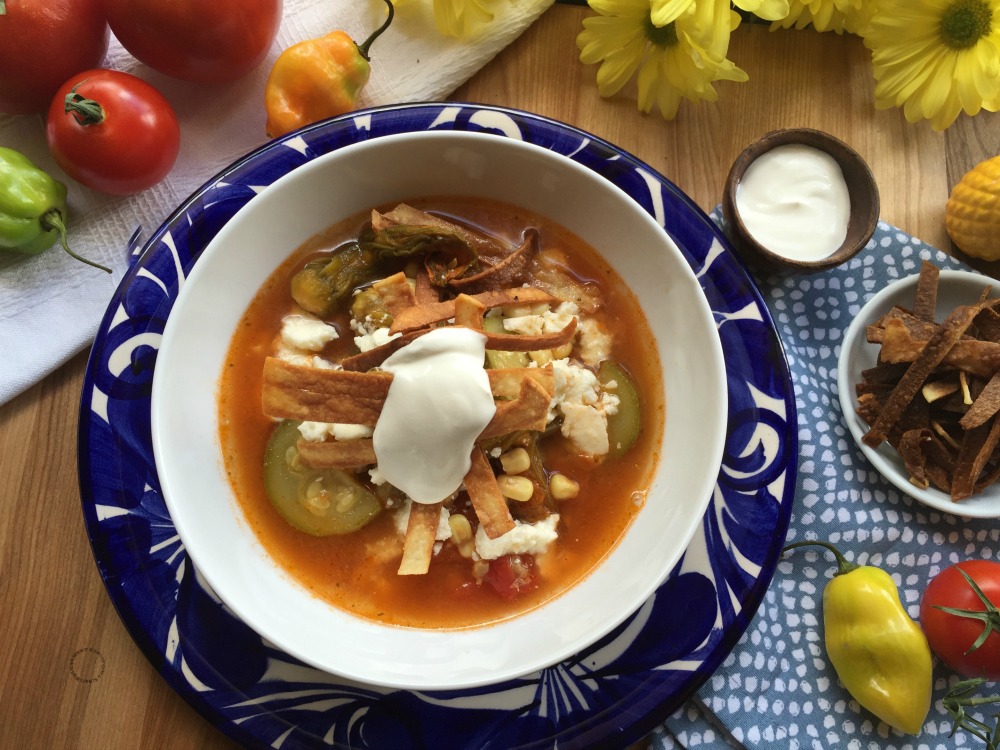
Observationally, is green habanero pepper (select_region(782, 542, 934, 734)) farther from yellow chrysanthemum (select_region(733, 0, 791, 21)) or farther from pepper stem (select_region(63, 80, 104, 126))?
pepper stem (select_region(63, 80, 104, 126))

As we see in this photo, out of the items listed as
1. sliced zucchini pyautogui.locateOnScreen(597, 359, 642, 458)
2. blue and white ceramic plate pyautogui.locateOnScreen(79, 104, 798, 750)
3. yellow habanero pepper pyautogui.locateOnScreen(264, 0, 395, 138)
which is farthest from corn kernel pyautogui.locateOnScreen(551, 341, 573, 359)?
yellow habanero pepper pyautogui.locateOnScreen(264, 0, 395, 138)

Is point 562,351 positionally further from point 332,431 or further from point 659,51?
point 659,51

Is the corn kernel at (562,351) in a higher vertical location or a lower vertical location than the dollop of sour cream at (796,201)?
lower

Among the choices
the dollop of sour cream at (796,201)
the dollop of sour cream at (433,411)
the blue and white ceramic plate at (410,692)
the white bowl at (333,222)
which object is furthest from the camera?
the dollop of sour cream at (796,201)

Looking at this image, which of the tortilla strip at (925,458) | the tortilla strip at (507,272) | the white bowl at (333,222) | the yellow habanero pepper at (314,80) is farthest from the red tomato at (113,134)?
the tortilla strip at (925,458)

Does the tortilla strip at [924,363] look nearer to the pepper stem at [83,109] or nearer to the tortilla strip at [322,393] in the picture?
the tortilla strip at [322,393]

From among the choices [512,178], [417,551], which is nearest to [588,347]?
[512,178]
